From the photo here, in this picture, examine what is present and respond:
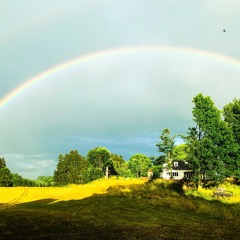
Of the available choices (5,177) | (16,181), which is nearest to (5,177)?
(5,177)

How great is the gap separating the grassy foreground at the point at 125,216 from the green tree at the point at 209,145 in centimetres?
487

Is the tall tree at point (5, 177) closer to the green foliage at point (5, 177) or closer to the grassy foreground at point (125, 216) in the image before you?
the green foliage at point (5, 177)

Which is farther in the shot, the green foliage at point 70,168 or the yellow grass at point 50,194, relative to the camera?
the green foliage at point 70,168

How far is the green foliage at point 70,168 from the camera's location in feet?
511

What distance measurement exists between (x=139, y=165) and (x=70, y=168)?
35.6 m

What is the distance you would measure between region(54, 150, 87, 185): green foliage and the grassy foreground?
99058 millimetres

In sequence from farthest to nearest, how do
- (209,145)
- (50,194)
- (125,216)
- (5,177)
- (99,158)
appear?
(99,158), (5,177), (209,145), (50,194), (125,216)

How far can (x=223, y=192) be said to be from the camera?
165ft

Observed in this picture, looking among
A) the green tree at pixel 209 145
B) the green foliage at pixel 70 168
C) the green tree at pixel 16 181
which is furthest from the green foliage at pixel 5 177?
the green tree at pixel 209 145

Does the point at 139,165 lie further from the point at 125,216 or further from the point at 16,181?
the point at 125,216

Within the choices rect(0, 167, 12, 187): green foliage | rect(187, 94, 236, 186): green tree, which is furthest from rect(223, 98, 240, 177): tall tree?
rect(0, 167, 12, 187): green foliage

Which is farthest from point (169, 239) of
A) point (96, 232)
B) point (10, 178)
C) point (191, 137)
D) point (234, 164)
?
point (10, 178)

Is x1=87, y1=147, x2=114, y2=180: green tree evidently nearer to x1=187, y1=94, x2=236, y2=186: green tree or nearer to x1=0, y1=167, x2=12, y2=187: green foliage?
x1=0, y1=167, x2=12, y2=187: green foliage

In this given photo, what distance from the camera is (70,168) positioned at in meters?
158
